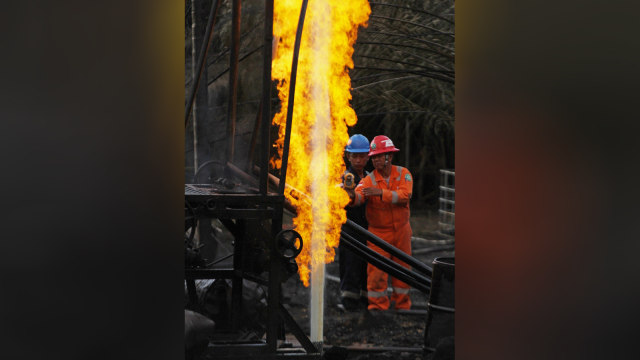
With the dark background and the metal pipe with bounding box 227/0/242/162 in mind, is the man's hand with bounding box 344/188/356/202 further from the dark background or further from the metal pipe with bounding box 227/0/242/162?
the dark background

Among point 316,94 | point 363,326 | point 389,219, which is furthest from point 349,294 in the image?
point 316,94

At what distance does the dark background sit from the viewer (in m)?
1.74

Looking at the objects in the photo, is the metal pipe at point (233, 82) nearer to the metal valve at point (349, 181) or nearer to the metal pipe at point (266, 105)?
the metal pipe at point (266, 105)

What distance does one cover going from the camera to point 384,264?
4977 millimetres

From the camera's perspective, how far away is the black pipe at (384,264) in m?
4.92
